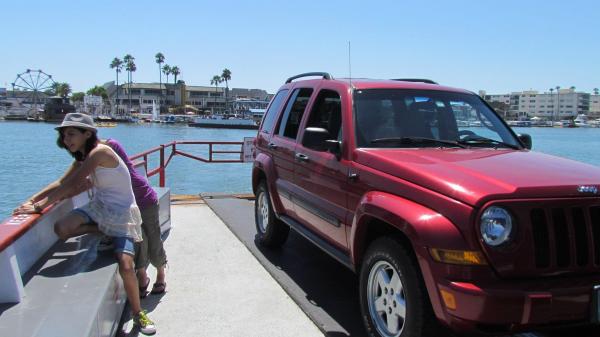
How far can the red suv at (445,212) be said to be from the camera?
2.77m

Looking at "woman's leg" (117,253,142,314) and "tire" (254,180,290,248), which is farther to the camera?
"tire" (254,180,290,248)

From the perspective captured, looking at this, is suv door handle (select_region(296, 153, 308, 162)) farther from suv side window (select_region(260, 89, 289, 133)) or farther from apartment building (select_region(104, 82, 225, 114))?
apartment building (select_region(104, 82, 225, 114))

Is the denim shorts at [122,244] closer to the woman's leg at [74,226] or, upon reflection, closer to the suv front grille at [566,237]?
the woman's leg at [74,226]

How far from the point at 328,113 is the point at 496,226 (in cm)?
233

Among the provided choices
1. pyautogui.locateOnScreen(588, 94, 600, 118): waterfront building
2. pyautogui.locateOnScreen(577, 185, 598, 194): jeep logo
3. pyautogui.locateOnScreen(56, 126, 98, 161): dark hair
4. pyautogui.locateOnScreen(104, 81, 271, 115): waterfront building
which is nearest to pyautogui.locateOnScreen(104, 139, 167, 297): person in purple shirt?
pyautogui.locateOnScreen(56, 126, 98, 161): dark hair

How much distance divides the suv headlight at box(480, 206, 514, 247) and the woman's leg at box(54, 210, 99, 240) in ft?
9.14

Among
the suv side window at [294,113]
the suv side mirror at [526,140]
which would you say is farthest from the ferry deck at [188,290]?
the suv side mirror at [526,140]

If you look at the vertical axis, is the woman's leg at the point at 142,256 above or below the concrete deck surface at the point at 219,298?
above

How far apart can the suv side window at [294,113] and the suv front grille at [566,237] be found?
9.58ft

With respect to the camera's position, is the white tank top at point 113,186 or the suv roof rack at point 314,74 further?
the suv roof rack at point 314,74

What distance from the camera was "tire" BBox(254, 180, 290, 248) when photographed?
5973mm

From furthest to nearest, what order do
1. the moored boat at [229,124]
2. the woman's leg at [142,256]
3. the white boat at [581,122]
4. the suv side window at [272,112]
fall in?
the white boat at [581,122] → the moored boat at [229,124] → the suv side window at [272,112] → the woman's leg at [142,256]

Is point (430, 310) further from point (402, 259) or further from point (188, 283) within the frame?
point (188, 283)

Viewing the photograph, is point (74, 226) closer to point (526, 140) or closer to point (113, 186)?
point (113, 186)
